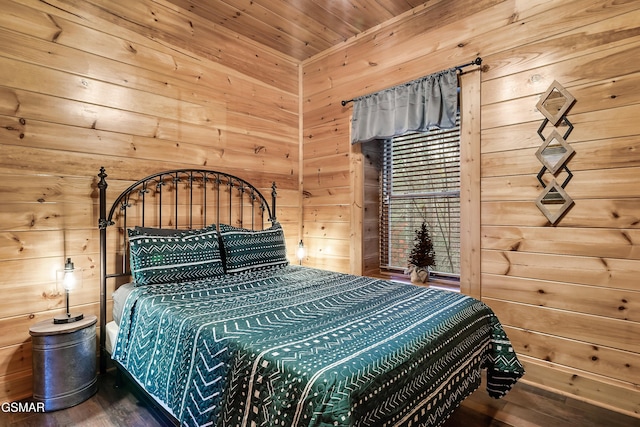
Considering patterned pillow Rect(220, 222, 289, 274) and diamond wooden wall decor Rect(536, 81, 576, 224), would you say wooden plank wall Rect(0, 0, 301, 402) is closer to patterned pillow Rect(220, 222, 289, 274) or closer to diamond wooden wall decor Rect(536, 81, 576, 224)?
patterned pillow Rect(220, 222, 289, 274)

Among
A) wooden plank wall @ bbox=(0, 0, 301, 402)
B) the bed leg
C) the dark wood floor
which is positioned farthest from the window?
the bed leg

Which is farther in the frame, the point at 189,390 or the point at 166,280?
the point at 166,280

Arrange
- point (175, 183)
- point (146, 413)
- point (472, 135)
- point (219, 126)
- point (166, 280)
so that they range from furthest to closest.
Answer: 1. point (219, 126)
2. point (175, 183)
3. point (472, 135)
4. point (166, 280)
5. point (146, 413)

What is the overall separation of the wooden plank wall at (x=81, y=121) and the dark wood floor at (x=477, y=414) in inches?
17.7

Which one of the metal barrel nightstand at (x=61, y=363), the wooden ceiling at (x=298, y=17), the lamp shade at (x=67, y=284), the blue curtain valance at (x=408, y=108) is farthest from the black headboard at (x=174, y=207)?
the wooden ceiling at (x=298, y=17)

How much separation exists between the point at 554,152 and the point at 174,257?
2626 millimetres

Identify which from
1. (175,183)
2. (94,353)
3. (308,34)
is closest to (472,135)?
(308,34)

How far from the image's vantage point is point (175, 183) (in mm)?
2799

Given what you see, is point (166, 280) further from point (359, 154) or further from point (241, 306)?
point (359, 154)

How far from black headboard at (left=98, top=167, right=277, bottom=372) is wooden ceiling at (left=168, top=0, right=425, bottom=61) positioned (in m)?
1.38

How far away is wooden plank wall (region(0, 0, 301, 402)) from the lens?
6.72 feet

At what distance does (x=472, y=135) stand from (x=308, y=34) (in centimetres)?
190

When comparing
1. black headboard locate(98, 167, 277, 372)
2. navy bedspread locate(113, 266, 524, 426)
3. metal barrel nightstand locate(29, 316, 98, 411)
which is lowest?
metal barrel nightstand locate(29, 316, 98, 411)

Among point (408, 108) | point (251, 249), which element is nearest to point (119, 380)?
point (251, 249)
